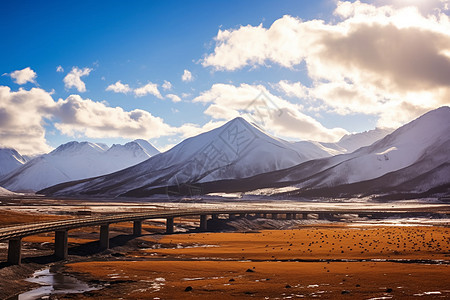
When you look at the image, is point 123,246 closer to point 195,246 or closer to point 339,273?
point 195,246

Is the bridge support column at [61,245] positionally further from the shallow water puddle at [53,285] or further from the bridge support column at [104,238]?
the bridge support column at [104,238]

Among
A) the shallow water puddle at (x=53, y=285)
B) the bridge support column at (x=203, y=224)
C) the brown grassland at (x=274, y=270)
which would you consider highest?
the bridge support column at (x=203, y=224)

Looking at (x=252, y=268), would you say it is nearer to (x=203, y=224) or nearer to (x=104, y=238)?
Result: (x=104, y=238)

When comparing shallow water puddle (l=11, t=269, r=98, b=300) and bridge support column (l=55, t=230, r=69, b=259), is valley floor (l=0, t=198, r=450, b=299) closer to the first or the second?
shallow water puddle (l=11, t=269, r=98, b=300)

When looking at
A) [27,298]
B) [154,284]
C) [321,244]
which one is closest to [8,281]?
[27,298]

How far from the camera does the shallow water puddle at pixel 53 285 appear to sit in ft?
119

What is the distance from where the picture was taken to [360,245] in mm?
64750

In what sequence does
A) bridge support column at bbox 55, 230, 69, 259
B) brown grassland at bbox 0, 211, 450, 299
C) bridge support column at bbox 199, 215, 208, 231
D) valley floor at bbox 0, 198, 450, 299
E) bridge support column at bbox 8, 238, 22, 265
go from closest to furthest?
brown grassland at bbox 0, 211, 450, 299, valley floor at bbox 0, 198, 450, 299, bridge support column at bbox 8, 238, 22, 265, bridge support column at bbox 55, 230, 69, 259, bridge support column at bbox 199, 215, 208, 231

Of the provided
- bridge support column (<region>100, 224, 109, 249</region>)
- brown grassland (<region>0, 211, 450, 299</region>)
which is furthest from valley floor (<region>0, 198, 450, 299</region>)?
bridge support column (<region>100, 224, 109, 249</region>)

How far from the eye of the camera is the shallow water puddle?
36.1m

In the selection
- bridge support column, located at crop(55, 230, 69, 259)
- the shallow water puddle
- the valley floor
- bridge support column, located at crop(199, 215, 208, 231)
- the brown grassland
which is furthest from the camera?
bridge support column, located at crop(199, 215, 208, 231)

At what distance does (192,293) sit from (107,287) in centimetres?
855

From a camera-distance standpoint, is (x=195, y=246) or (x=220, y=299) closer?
(x=220, y=299)

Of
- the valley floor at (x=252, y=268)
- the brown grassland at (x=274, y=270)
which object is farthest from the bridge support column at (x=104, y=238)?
the brown grassland at (x=274, y=270)
